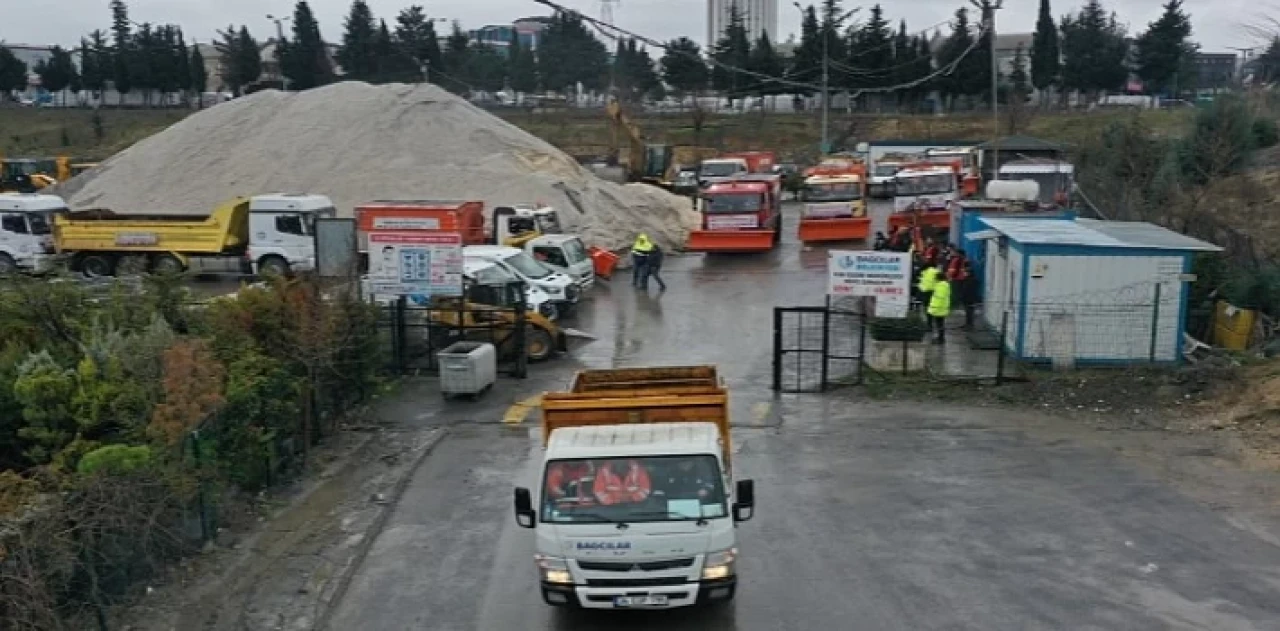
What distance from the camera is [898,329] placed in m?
21.6

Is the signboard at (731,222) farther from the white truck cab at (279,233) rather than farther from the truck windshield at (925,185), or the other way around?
the white truck cab at (279,233)

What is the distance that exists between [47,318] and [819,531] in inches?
476

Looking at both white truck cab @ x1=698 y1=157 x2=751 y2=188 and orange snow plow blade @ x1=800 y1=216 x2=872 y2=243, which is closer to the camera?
orange snow plow blade @ x1=800 y1=216 x2=872 y2=243

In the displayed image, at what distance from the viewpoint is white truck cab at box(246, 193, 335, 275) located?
36062 millimetres

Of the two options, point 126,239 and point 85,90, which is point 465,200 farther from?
point 85,90

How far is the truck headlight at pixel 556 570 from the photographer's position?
34.0 feet

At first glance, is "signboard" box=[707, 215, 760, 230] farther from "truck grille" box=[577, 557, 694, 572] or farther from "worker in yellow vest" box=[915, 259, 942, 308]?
"truck grille" box=[577, 557, 694, 572]

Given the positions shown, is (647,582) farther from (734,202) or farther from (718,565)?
(734,202)

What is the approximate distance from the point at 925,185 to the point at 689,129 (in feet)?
180

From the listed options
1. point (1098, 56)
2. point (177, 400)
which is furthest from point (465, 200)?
point (1098, 56)

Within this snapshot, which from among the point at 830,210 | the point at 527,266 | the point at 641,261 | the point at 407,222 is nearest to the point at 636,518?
the point at 527,266

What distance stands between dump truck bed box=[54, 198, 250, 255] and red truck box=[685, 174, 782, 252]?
47.4 ft

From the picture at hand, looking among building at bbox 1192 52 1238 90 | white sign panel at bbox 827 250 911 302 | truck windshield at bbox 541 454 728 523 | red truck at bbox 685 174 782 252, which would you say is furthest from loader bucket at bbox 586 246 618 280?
building at bbox 1192 52 1238 90

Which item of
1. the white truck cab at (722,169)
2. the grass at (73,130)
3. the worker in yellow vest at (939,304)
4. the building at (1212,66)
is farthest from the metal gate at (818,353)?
the building at (1212,66)
